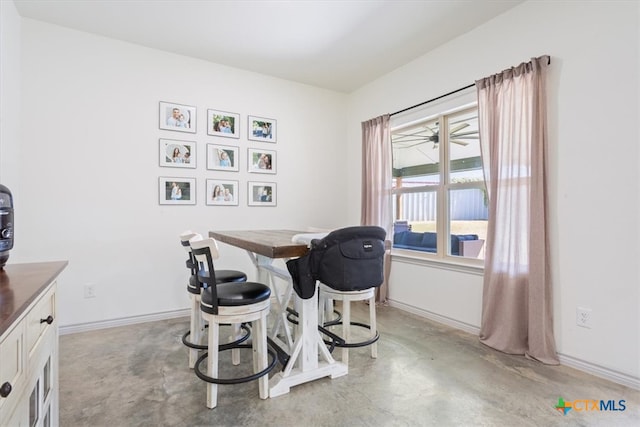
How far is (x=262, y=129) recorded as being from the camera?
3.90 metres

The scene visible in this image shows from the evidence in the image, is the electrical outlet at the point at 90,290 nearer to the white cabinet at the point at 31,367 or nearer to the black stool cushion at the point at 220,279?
the black stool cushion at the point at 220,279

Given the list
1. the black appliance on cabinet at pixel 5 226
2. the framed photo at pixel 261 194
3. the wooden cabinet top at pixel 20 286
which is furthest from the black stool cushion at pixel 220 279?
the framed photo at pixel 261 194

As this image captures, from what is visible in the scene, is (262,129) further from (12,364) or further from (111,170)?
(12,364)

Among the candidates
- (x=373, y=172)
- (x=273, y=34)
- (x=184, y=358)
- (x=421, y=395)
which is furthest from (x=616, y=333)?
(x=273, y=34)

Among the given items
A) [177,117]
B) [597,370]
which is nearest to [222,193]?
[177,117]

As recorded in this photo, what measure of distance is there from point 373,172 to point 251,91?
5.88ft

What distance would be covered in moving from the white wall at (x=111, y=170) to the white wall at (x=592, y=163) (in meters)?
2.88

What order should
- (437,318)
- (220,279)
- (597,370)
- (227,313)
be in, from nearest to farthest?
(227,313) → (597,370) → (220,279) → (437,318)

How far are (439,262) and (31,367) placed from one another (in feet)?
10.1

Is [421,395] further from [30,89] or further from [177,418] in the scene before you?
[30,89]

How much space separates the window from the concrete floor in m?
1.07

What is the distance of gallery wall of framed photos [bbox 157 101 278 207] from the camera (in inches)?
132

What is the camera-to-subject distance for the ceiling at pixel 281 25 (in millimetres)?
2594

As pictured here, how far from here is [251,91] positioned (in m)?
3.85
